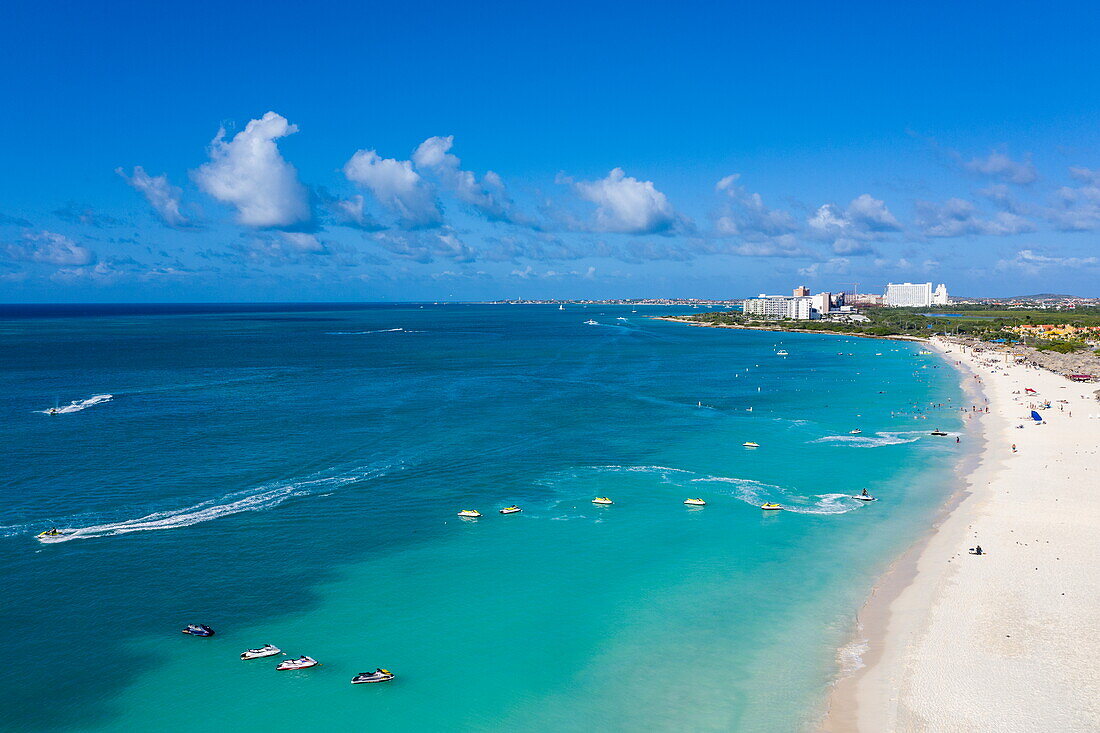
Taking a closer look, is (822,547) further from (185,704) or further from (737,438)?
(185,704)

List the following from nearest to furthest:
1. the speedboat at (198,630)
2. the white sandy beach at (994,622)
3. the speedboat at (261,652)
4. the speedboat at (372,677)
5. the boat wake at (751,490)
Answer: the white sandy beach at (994,622)
the speedboat at (372,677)
the speedboat at (261,652)
the speedboat at (198,630)
the boat wake at (751,490)

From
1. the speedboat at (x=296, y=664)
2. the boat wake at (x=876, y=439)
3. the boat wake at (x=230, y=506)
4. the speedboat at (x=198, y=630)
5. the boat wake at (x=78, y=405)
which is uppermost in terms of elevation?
the boat wake at (x=78, y=405)

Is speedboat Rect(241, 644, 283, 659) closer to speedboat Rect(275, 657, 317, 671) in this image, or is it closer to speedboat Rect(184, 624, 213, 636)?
speedboat Rect(275, 657, 317, 671)

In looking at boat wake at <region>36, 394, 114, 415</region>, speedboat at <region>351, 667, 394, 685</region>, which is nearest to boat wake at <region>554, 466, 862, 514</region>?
speedboat at <region>351, 667, 394, 685</region>

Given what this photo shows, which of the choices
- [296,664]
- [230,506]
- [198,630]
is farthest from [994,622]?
[230,506]

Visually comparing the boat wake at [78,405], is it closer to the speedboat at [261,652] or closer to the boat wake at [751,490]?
the boat wake at [751,490]

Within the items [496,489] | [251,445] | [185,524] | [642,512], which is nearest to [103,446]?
[251,445]

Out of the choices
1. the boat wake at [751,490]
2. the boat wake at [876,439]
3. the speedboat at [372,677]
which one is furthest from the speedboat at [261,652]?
the boat wake at [876,439]

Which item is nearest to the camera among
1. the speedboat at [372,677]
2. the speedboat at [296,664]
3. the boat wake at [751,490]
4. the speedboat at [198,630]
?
the speedboat at [372,677]
